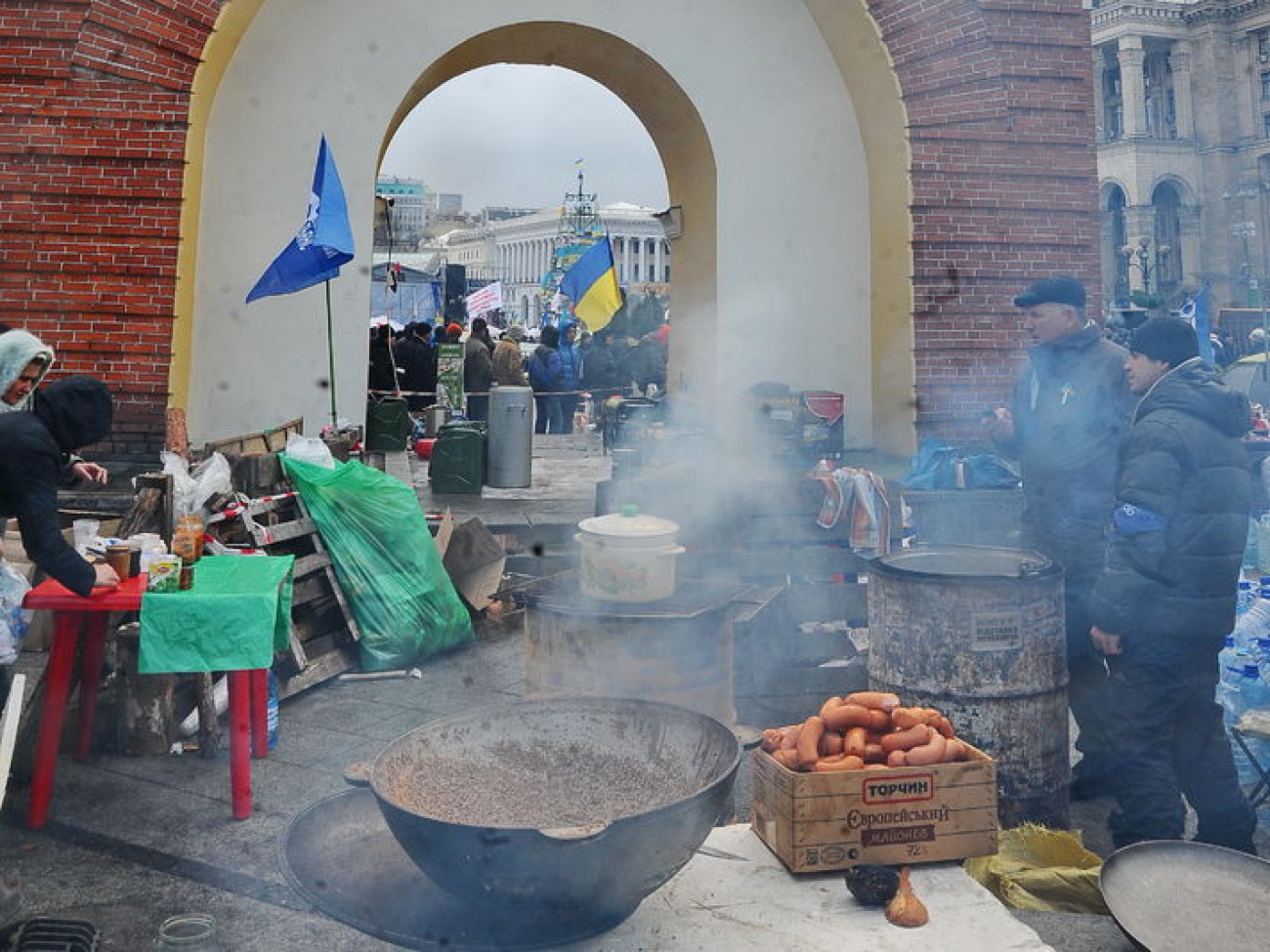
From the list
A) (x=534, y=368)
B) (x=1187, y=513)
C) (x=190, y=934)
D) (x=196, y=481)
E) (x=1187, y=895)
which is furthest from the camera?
(x=534, y=368)

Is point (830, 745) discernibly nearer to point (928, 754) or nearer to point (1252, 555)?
point (928, 754)

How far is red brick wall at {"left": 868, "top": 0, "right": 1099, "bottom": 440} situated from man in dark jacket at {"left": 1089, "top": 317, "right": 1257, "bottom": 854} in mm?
5578

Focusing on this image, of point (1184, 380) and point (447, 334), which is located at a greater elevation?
point (447, 334)

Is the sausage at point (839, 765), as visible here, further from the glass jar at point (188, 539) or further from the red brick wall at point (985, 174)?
the red brick wall at point (985, 174)

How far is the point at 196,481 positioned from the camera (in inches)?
234

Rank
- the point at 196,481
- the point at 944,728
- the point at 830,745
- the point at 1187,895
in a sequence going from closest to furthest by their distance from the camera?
1. the point at 1187,895
2. the point at 830,745
3. the point at 944,728
4. the point at 196,481

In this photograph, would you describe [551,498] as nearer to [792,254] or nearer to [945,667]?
[792,254]

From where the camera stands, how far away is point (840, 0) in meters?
9.50

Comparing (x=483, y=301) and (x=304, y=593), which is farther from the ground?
Result: (x=483, y=301)

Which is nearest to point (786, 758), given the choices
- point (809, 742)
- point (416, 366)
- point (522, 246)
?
point (809, 742)

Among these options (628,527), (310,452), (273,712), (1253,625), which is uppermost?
(310,452)

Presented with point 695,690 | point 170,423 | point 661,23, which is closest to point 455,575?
point 170,423

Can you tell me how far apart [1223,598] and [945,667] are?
1.08m

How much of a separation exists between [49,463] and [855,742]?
320 centimetres
